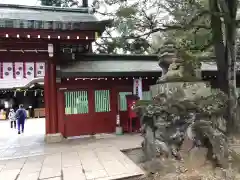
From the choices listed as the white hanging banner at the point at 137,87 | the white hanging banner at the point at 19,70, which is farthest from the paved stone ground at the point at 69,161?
the white hanging banner at the point at 19,70

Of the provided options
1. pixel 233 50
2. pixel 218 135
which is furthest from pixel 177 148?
pixel 233 50

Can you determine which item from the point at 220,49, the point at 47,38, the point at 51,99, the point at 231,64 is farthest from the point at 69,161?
the point at 220,49

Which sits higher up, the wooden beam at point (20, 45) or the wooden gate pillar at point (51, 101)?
the wooden beam at point (20, 45)

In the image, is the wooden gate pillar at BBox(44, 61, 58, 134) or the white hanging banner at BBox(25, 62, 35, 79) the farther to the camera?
the wooden gate pillar at BBox(44, 61, 58, 134)

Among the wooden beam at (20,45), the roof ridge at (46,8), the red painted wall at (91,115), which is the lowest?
the red painted wall at (91,115)

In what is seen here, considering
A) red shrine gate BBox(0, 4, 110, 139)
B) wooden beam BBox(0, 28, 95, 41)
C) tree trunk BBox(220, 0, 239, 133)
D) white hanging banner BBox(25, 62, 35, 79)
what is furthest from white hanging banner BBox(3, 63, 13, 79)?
tree trunk BBox(220, 0, 239, 133)

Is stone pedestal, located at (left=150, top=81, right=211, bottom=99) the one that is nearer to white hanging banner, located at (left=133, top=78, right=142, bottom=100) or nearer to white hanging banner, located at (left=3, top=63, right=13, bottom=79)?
white hanging banner, located at (left=133, top=78, right=142, bottom=100)

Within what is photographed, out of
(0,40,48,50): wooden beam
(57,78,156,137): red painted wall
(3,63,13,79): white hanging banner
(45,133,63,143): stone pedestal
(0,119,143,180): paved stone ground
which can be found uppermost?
(0,40,48,50): wooden beam

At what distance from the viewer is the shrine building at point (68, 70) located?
8681mm

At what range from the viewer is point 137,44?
57.5 ft

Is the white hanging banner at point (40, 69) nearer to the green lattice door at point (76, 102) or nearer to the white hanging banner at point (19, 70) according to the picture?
the white hanging banner at point (19, 70)

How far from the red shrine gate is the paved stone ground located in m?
1.67

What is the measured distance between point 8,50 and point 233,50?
8.14m

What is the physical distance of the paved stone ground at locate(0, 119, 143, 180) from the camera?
5797 millimetres
